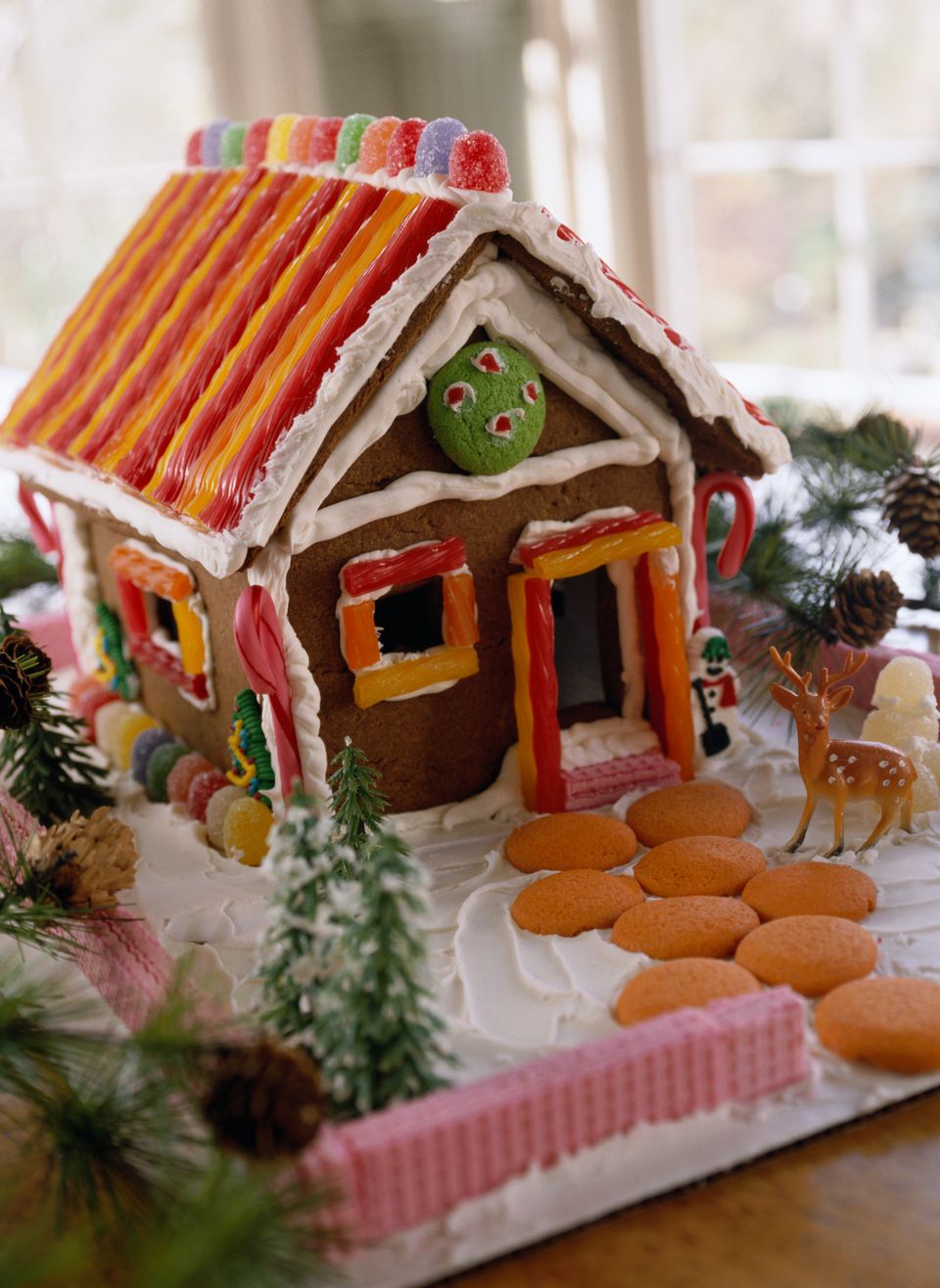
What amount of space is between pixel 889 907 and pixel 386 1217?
109 cm

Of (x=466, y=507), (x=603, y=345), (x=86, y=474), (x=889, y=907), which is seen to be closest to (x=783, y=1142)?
(x=889, y=907)

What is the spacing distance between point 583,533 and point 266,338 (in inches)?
27.9

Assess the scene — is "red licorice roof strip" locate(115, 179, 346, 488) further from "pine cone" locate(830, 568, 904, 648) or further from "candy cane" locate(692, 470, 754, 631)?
"pine cone" locate(830, 568, 904, 648)

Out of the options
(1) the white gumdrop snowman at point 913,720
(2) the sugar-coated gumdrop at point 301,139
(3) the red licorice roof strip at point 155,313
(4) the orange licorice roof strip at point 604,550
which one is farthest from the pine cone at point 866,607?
(3) the red licorice roof strip at point 155,313

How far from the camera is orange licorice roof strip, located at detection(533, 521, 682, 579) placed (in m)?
2.90

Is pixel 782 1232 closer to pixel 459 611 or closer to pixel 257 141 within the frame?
pixel 459 611

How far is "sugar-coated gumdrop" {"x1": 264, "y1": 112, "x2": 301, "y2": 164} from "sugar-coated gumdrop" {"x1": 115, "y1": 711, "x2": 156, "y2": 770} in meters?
1.30

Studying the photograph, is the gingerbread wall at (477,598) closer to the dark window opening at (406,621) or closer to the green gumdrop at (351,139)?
the dark window opening at (406,621)

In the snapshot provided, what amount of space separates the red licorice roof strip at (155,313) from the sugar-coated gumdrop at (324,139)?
21cm

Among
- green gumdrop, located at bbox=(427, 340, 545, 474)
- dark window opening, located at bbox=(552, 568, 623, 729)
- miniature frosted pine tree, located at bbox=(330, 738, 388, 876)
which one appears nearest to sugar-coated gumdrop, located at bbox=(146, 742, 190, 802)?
miniature frosted pine tree, located at bbox=(330, 738, 388, 876)

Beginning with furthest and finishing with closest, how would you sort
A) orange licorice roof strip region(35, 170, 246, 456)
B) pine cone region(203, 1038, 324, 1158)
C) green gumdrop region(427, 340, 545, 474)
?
1. orange licorice roof strip region(35, 170, 246, 456)
2. green gumdrop region(427, 340, 545, 474)
3. pine cone region(203, 1038, 324, 1158)

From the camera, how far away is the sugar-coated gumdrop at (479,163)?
8.73ft

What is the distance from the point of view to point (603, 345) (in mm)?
2910

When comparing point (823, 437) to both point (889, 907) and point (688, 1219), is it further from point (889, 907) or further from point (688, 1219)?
point (688, 1219)
